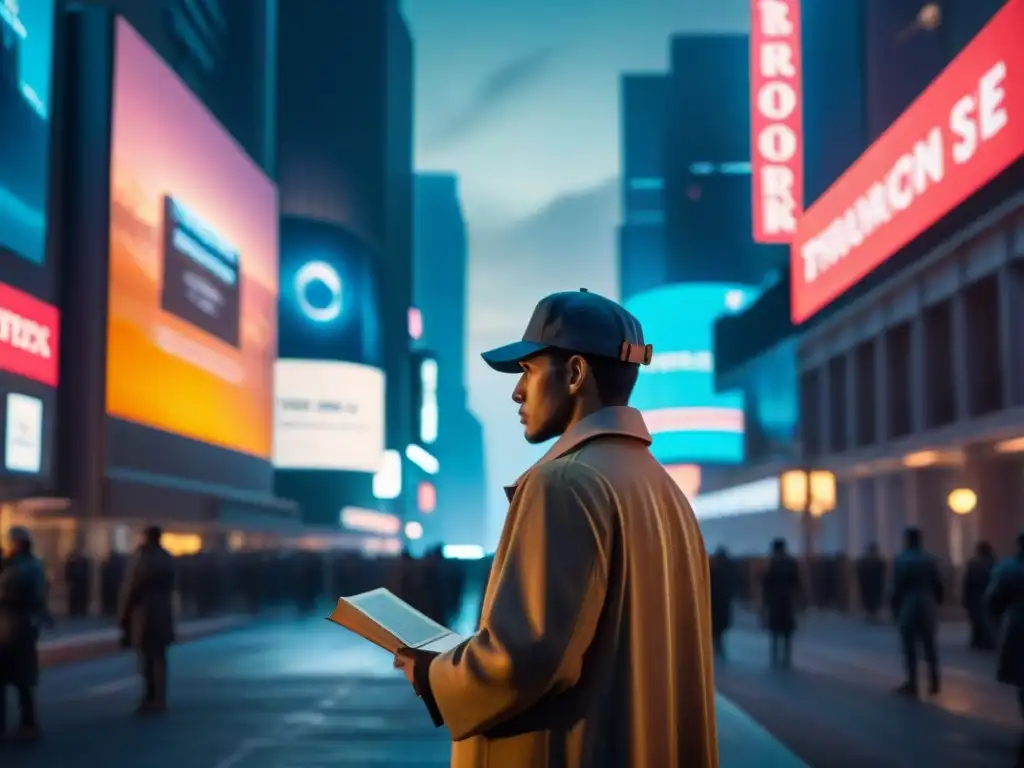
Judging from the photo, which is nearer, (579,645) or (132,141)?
(579,645)

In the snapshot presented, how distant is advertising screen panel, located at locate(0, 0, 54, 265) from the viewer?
2817 centimetres

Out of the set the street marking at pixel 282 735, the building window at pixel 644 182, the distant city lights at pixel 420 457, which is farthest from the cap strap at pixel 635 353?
the building window at pixel 644 182

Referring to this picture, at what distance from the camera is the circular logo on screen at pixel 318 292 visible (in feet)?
279

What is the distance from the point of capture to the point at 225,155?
48812 mm

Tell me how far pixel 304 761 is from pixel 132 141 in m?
30.4

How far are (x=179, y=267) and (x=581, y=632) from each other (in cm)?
3942

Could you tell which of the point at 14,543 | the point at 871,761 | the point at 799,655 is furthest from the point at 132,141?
the point at 871,761

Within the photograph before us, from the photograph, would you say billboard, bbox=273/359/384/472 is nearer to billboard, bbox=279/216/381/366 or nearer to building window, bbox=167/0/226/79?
billboard, bbox=279/216/381/366

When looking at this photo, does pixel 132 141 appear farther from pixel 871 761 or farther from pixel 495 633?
pixel 495 633

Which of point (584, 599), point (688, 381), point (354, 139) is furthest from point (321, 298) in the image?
point (584, 599)

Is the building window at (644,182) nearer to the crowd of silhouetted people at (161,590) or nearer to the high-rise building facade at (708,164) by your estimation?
the high-rise building facade at (708,164)

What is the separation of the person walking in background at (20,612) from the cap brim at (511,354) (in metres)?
9.24

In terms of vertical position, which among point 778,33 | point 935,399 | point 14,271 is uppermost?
point 778,33

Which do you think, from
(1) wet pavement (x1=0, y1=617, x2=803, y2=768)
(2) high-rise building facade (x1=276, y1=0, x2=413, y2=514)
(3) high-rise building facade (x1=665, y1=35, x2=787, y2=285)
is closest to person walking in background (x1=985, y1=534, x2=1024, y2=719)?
(1) wet pavement (x1=0, y1=617, x2=803, y2=768)
